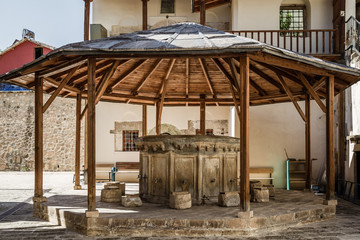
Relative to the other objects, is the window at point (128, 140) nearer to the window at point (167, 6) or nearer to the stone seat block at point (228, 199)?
the window at point (167, 6)

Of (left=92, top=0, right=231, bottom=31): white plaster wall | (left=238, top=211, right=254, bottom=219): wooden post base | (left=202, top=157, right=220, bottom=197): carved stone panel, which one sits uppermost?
(left=92, top=0, right=231, bottom=31): white plaster wall

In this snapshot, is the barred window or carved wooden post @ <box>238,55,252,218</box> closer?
carved wooden post @ <box>238,55,252,218</box>

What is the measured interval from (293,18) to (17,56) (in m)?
19.7

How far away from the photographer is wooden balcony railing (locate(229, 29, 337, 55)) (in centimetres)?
1326

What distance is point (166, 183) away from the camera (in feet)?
27.0

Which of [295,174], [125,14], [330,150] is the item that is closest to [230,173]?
[330,150]

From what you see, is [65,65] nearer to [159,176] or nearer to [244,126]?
[159,176]

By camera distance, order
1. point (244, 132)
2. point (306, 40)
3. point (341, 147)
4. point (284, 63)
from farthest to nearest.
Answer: point (306, 40) → point (341, 147) → point (284, 63) → point (244, 132)

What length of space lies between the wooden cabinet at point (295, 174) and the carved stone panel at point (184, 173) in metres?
5.73

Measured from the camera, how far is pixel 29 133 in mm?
22188

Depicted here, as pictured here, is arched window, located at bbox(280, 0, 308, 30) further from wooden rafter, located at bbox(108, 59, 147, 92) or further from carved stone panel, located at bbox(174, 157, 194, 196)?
carved stone panel, located at bbox(174, 157, 194, 196)

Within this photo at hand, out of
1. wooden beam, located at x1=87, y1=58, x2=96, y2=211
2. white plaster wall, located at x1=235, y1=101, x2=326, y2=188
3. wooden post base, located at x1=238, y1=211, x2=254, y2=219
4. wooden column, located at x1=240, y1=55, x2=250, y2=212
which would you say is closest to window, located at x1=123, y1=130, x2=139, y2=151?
white plaster wall, located at x1=235, y1=101, x2=326, y2=188

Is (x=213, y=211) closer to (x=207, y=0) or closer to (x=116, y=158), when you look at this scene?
(x=116, y=158)

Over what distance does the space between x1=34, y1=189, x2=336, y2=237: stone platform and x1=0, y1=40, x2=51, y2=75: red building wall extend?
68.7 ft
